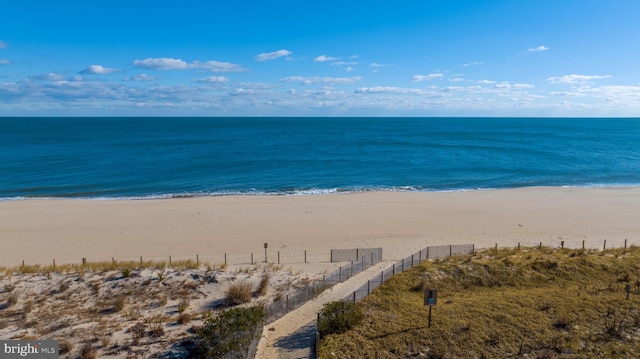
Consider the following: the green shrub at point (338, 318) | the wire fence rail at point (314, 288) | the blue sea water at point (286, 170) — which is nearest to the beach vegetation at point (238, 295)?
the wire fence rail at point (314, 288)

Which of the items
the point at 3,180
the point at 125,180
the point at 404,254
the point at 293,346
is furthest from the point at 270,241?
the point at 3,180

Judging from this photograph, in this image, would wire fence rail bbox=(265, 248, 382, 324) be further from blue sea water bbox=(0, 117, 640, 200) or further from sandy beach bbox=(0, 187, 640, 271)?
blue sea water bbox=(0, 117, 640, 200)

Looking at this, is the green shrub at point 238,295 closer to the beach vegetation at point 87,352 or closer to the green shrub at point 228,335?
the green shrub at point 228,335

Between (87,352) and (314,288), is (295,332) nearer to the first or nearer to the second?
(314,288)

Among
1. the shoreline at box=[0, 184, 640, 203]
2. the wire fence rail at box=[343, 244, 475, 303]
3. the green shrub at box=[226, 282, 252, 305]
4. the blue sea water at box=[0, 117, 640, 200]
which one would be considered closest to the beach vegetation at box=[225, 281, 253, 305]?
the green shrub at box=[226, 282, 252, 305]

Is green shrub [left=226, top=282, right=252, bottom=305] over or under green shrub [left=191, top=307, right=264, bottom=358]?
under

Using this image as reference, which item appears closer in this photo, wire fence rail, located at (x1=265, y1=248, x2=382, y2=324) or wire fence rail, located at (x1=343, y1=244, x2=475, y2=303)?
wire fence rail, located at (x1=265, y1=248, x2=382, y2=324)

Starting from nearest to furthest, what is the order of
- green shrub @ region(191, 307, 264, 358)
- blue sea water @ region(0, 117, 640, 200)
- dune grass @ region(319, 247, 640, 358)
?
1. green shrub @ region(191, 307, 264, 358)
2. dune grass @ region(319, 247, 640, 358)
3. blue sea water @ region(0, 117, 640, 200)

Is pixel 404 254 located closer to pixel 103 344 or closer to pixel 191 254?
pixel 191 254
